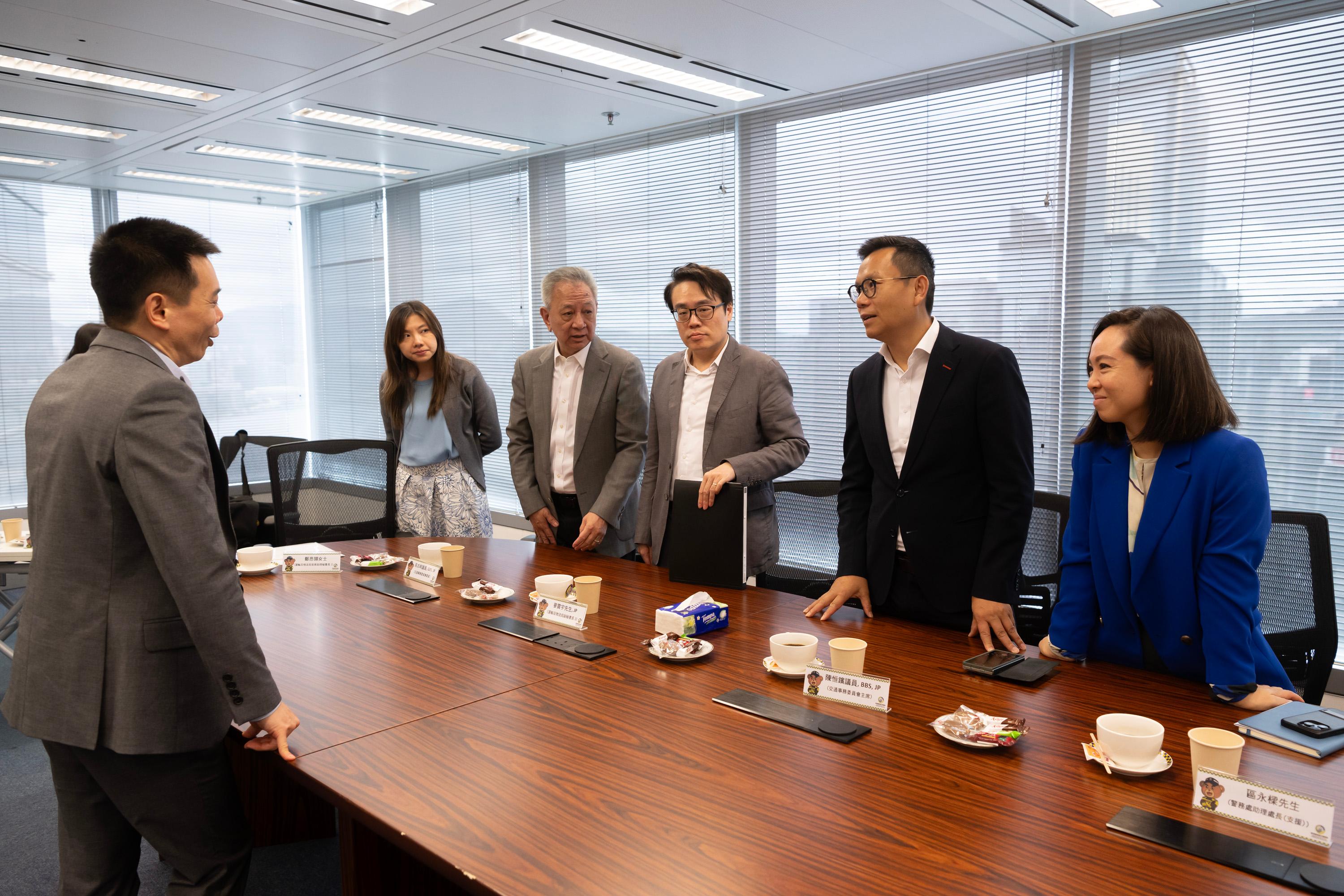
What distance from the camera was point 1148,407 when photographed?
193cm

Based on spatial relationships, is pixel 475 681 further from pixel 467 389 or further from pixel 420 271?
pixel 420 271

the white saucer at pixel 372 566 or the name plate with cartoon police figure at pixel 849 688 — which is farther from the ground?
the name plate with cartoon police figure at pixel 849 688

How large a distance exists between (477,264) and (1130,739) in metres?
6.64

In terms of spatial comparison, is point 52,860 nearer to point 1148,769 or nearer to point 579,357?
point 579,357

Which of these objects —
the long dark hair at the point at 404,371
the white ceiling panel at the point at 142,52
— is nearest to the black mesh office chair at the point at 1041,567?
the long dark hair at the point at 404,371

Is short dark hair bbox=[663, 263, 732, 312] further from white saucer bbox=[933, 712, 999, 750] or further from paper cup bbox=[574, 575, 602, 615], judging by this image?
white saucer bbox=[933, 712, 999, 750]

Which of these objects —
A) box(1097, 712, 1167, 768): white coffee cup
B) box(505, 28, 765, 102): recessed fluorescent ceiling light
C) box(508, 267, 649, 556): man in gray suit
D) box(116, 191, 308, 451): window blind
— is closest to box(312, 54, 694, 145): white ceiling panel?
box(505, 28, 765, 102): recessed fluorescent ceiling light

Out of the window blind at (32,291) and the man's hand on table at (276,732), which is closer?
the man's hand on table at (276,732)

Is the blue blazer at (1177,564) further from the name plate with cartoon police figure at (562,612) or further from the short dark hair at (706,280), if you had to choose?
the short dark hair at (706,280)

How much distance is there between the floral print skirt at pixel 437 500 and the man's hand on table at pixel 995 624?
8.07ft

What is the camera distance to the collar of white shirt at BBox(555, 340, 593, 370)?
11.4 feet

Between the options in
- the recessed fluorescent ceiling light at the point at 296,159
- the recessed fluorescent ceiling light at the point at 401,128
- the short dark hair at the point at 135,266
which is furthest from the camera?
the recessed fluorescent ceiling light at the point at 296,159

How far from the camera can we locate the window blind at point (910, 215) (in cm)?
441

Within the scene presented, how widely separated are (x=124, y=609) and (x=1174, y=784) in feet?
6.08
